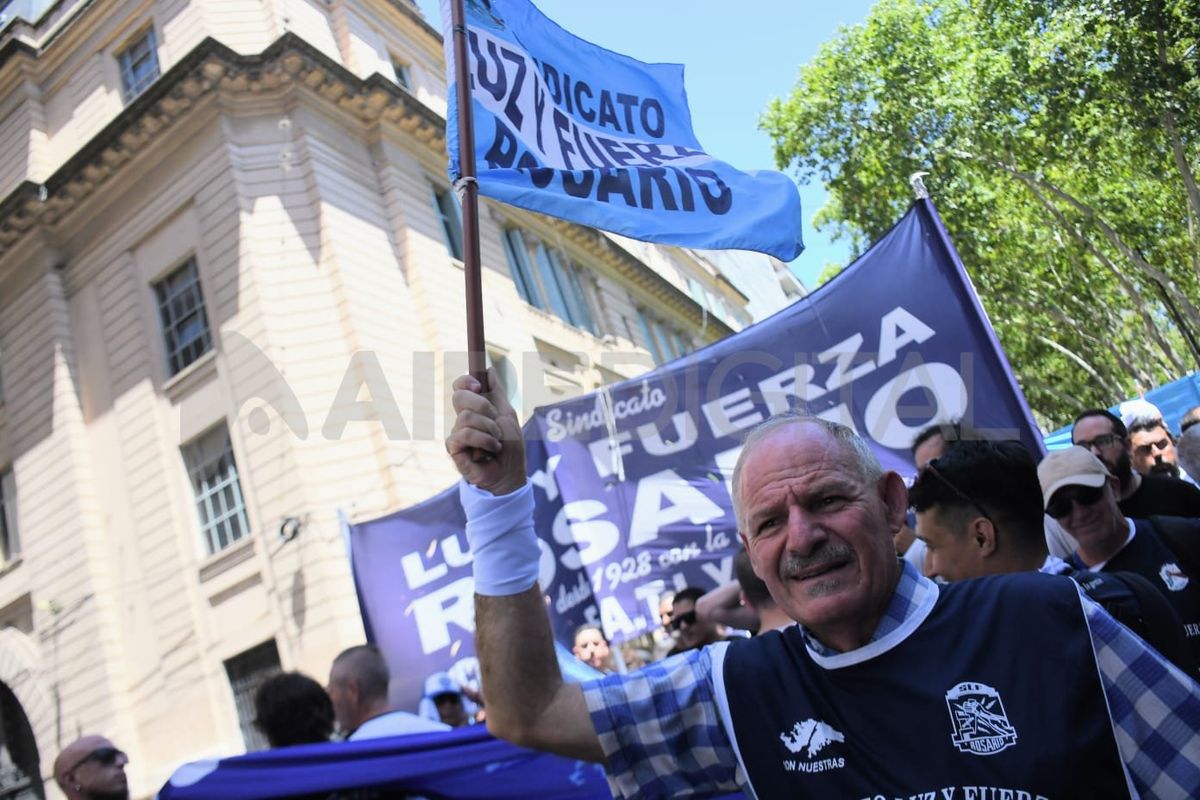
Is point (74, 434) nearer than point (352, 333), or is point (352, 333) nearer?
point (352, 333)

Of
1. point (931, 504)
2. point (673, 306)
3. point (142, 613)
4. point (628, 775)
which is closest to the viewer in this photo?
point (628, 775)

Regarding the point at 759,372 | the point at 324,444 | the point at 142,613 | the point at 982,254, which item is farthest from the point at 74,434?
the point at 982,254

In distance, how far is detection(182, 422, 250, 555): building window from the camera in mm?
13492

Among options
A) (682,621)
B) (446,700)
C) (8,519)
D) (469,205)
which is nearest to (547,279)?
(8,519)

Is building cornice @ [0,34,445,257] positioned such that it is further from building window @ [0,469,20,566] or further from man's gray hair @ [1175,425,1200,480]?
man's gray hair @ [1175,425,1200,480]

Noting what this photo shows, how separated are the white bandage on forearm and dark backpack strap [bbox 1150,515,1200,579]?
2.00 metres

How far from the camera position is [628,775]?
6.30 feet

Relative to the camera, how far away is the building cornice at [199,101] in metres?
14.4

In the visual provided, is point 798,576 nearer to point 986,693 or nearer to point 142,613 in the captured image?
point 986,693

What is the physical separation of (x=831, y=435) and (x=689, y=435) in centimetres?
406

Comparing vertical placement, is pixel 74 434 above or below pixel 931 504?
above

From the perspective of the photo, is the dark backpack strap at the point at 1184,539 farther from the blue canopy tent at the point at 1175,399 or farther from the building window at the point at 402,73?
the building window at the point at 402,73

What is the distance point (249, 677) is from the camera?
12.9 metres

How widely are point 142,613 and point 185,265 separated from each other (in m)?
4.90
